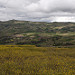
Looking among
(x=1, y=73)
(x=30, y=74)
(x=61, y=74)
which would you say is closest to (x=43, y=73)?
(x=30, y=74)

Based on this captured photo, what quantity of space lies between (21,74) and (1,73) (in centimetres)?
126

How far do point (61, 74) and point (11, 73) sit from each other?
3303 millimetres

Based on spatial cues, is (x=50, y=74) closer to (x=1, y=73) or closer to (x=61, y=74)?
(x=61, y=74)

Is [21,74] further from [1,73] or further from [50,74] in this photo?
[50,74]

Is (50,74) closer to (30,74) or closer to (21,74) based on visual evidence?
(30,74)

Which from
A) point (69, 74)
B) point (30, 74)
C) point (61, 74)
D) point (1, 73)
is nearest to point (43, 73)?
point (30, 74)

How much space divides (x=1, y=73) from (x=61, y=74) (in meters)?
3.87

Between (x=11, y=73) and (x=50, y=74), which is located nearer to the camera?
(x=50, y=74)

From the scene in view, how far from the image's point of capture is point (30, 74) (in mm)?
5711

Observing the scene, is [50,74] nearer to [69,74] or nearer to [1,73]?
[69,74]

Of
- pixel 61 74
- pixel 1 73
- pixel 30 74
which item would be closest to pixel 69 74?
pixel 61 74

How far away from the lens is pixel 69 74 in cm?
579

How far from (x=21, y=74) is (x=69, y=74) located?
311cm

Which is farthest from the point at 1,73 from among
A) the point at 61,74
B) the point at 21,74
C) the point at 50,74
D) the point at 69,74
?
the point at 69,74
